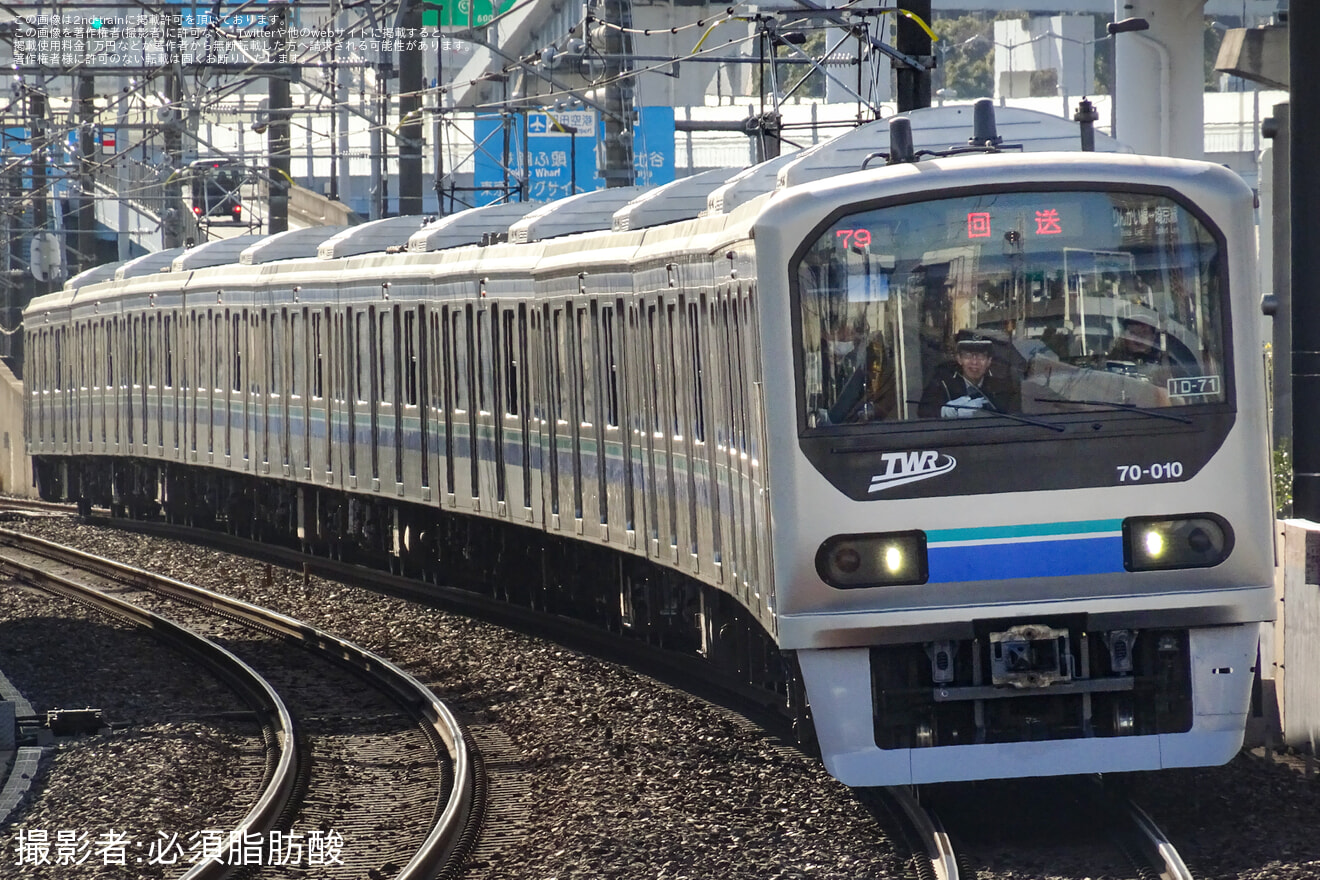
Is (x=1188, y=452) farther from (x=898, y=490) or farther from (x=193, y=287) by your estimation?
(x=193, y=287)

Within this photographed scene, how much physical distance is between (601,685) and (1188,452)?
215 inches

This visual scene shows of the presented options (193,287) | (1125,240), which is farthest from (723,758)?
(193,287)

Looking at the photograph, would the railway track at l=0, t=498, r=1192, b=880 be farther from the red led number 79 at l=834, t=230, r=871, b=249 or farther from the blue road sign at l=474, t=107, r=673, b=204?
the blue road sign at l=474, t=107, r=673, b=204

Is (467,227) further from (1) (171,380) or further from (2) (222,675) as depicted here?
(1) (171,380)

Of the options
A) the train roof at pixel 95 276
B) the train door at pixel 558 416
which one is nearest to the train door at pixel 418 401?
the train door at pixel 558 416

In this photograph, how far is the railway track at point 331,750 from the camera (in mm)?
9188

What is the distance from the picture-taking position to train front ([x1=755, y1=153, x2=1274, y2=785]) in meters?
8.30

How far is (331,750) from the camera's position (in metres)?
11.9

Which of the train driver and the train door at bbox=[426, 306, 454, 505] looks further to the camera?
the train door at bbox=[426, 306, 454, 505]

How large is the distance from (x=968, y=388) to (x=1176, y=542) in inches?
36.9

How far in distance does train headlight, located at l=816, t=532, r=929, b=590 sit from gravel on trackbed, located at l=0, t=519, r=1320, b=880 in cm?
99

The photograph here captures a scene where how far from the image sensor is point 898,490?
837cm

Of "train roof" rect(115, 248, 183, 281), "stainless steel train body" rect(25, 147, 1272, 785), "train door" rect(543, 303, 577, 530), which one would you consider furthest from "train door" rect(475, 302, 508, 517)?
"train roof" rect(115, 248, 183, 281)

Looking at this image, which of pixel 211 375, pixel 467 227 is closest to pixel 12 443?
pixel 211 375
